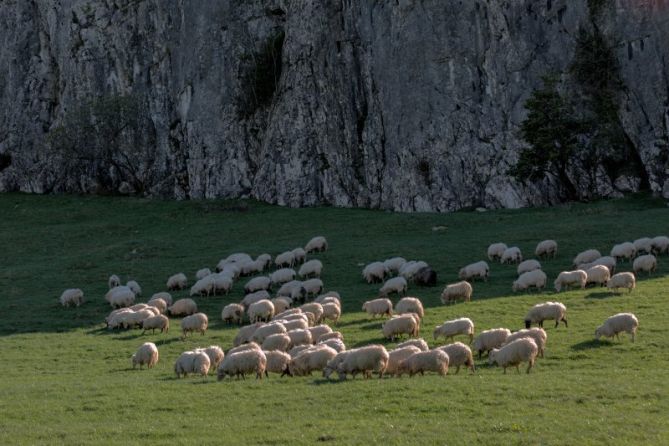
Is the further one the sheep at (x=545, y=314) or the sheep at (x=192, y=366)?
the sheep at (x=545, y=314)

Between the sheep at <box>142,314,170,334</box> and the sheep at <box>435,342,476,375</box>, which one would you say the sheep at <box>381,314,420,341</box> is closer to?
the sheep at <box>435,342,476,375</box>

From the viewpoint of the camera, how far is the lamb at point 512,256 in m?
39.0

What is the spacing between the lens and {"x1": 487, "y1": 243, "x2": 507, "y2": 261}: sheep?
131 ft

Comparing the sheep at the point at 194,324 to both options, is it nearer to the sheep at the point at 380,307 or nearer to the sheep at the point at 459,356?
the sheep at the point at 380,307

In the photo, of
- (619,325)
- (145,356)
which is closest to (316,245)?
(145,356)

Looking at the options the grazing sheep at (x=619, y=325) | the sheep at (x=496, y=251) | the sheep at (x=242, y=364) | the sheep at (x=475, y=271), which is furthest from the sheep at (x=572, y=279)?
the sheep at (x=242, y=364)

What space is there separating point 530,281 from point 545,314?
259 inches

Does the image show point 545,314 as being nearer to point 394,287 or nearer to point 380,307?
point 380,307

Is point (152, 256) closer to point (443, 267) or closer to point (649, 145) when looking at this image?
point (443, 267)

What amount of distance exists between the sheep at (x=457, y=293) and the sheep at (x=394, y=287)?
256 centimetres

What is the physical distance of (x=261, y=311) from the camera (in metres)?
30.8

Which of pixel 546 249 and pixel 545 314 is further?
pixel 546 249

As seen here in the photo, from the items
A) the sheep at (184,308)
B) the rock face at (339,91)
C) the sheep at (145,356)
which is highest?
the rock face at (339,91)

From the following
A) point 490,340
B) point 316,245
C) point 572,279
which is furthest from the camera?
point 316,245
